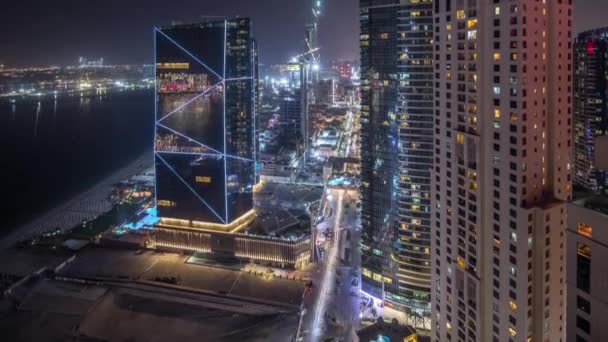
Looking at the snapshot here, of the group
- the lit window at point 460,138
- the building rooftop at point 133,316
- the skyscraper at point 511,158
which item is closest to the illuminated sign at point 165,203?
the building rooftop at point 133,316

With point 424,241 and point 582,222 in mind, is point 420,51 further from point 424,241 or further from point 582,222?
point 582,222

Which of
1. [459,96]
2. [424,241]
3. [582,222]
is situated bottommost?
[424,241]

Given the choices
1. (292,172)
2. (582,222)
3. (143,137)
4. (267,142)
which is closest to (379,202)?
(582,222)

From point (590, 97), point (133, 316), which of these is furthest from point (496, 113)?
point (590, 97)

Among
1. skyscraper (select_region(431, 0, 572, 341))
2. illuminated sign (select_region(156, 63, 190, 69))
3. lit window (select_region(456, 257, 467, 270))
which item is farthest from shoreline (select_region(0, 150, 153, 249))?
skyscraper (select_region(431, 0, 572, 341))

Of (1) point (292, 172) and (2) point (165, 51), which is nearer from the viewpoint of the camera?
(2) point (165, 51)

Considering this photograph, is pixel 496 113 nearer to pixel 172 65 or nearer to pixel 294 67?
pixel 172 65
